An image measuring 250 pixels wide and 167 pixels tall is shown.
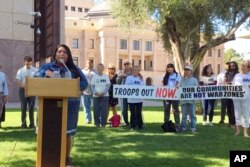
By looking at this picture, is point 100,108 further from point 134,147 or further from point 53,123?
point 53,123

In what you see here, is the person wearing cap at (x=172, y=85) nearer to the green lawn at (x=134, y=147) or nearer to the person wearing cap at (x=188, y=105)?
the person wearing cap at (x=188, y=105)

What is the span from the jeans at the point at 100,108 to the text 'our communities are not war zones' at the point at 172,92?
0.45 m

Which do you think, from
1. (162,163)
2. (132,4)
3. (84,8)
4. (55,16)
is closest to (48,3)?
(55,16)

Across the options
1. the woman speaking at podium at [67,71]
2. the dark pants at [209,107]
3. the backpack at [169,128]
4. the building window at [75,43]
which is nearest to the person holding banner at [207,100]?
the dark pants at [209,107]

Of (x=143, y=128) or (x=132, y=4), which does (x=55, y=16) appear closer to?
(x=132, y=4)

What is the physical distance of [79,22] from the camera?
85062 millimetres

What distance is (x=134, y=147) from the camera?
8961mm

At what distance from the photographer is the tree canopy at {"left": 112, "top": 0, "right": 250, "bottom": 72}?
891 inches

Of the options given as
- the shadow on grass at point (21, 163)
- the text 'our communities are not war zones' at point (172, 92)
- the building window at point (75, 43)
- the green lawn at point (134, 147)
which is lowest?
the shadow on grass at point (21, 163)

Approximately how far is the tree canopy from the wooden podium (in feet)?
53.8

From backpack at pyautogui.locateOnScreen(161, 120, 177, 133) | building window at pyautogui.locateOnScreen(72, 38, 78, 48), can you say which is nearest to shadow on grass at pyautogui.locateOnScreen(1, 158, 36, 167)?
backpack at pyautogui.locateOnScreen(161, 120, 177, 133)

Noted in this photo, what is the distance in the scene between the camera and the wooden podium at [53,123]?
596 centimetres

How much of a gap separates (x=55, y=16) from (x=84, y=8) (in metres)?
121

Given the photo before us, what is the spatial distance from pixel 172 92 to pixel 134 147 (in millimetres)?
3571
